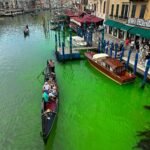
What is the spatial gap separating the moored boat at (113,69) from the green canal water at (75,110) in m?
0.70

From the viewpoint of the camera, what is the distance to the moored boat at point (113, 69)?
20.7 m

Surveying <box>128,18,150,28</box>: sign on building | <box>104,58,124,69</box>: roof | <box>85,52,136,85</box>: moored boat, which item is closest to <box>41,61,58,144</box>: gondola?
<box>85,52,136,85</box>: moored boat

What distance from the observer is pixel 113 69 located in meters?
21.2

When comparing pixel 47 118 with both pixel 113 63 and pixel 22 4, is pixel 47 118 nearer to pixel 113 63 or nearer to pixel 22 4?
pixel 113 63

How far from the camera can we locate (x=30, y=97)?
749 inches

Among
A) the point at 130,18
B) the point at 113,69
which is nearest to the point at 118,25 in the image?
the point at 130,18

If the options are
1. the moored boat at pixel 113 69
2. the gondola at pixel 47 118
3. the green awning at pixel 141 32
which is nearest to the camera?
the gondola at pixel 47 118

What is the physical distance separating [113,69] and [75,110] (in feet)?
22.9

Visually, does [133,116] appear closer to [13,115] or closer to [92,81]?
[92,81]

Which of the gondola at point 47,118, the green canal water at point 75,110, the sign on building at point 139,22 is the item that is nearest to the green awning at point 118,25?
the sign on building at point 139,22

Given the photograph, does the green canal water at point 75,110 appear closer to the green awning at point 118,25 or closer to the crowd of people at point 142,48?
the crowd of people at point 142,48

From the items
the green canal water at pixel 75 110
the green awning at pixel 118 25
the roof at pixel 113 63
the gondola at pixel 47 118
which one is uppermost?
the green awning at pixel 118 25

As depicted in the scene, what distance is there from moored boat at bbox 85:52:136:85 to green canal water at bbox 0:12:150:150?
2.29 ft

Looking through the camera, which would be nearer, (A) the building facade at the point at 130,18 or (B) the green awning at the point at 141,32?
(B) the green awning at the point at 141,32
